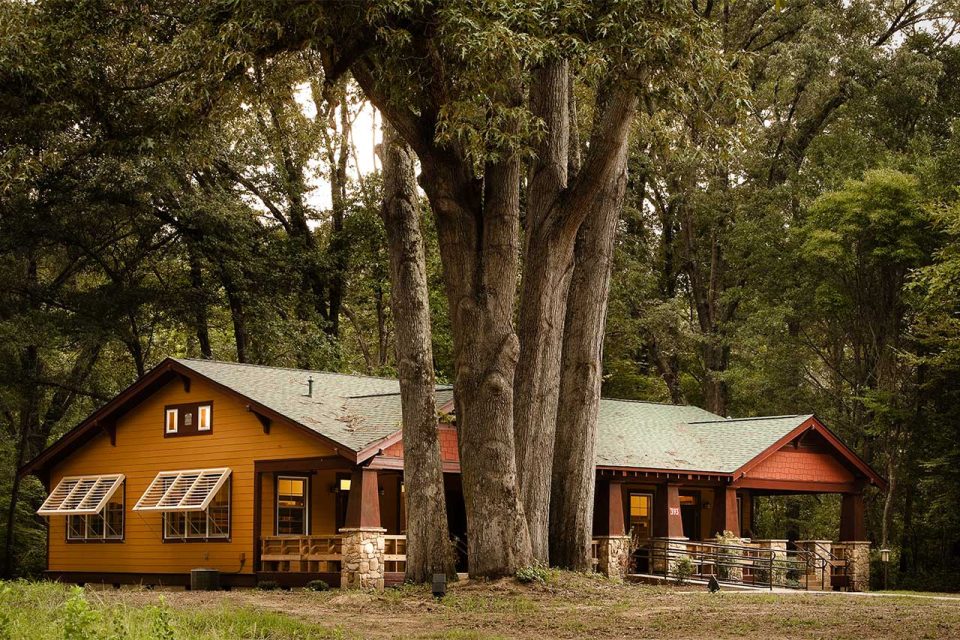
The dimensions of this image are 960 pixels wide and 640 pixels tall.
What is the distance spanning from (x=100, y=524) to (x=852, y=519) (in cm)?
1842

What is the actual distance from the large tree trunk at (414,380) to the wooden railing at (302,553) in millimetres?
3636

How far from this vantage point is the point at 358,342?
4244cm

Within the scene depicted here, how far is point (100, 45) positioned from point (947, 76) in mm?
26719

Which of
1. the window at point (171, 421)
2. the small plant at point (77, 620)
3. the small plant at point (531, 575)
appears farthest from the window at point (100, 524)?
the small plant at point (77, 620)

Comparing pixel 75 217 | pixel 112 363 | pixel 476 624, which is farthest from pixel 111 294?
pixel 476 624

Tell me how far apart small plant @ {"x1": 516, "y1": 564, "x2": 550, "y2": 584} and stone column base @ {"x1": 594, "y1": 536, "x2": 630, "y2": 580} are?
7.57m

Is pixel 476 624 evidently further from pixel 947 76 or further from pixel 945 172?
pixel 947 76

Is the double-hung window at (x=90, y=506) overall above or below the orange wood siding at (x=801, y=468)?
below

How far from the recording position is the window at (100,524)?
2606 cm

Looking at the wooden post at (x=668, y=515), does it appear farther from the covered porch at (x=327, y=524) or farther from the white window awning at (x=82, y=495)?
the white window awning at (x=82, y=495)

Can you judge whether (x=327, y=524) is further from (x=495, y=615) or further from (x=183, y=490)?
(x=495, y=615)

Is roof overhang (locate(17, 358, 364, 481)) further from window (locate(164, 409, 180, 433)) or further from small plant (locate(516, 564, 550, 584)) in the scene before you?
small plant (locate(516, 564, 550, 584))

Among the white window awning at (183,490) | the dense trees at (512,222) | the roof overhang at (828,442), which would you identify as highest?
the dense trees at (512,222)

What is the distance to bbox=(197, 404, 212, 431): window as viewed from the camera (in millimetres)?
24203
